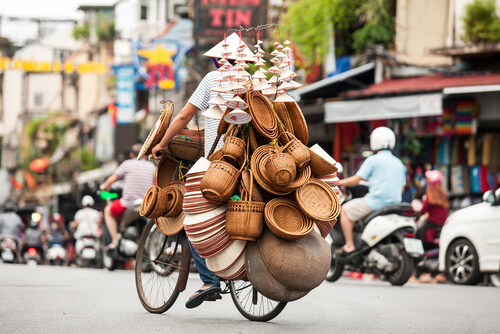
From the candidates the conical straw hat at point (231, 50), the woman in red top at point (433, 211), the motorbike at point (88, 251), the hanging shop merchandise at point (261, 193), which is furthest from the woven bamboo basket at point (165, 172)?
the motorbike at point (88, 251)

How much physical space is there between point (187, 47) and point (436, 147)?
12980 mm

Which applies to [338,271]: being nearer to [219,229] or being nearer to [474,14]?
[219,229]

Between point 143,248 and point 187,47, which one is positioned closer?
point 143,248

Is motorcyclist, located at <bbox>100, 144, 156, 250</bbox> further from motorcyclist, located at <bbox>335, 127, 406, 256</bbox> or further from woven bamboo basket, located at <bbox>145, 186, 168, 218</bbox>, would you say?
woven bamboo basket, located at <bbox>145, 186, 168, 218</bbox>

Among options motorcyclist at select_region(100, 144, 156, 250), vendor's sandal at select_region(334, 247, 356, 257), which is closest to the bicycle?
vendor's sandal at select_region(334, 247, 356, 257)

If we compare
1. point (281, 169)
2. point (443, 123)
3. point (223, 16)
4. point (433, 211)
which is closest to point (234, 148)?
point (281, 169)

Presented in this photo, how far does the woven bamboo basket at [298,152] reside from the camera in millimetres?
6039

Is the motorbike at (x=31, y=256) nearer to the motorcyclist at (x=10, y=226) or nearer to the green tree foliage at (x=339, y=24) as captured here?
the motorcyclist at (x=10, y=226)

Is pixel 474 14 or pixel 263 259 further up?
pixel 474 14

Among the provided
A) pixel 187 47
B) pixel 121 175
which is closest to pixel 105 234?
pixel 121 175

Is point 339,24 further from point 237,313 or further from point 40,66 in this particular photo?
point 237,313

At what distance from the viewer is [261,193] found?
20.1 feet

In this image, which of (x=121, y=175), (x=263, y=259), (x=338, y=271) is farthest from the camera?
(x=121, y=175)

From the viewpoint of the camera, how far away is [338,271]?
1191 cm
